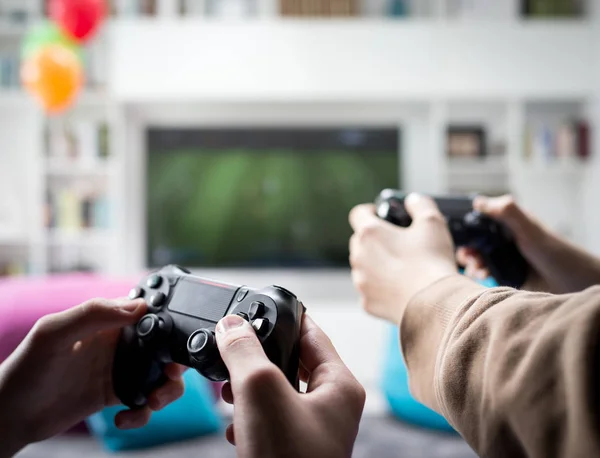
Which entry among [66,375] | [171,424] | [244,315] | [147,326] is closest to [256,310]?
[244,315]

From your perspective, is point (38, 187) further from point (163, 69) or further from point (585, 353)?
point (585, 353)

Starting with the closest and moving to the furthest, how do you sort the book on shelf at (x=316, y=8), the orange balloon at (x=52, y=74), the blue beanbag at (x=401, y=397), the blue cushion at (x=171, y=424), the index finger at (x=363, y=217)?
the index finger at (x=363, y=217) < the blue cushion at (x=171, y=424) < the blue beanbag at (x=401, y=397) < the orange balloon at (x=52, y=74) < the book on shelf at (x=316, y=8)

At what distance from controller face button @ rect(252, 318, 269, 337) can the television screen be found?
2.94 metres

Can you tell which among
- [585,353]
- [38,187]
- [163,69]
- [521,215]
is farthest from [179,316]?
[38,187]

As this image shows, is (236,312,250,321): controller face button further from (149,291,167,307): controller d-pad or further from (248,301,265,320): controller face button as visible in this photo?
(149,291,167,307): controller d-pad

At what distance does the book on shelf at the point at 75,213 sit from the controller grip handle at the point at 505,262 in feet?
9.04

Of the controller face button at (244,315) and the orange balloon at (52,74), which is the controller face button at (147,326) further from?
the orange balloon at (52,74)

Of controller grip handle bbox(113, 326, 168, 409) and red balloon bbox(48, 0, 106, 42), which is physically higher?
red balloon bbox(48, 0, 106, 42)

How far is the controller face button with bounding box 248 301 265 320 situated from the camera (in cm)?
38

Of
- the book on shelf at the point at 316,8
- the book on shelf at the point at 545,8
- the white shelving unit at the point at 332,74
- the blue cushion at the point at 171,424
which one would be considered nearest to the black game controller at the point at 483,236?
the blue cushion at the point at 171,424

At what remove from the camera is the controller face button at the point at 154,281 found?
49cm

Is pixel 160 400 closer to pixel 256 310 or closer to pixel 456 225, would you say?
pixel 256 310

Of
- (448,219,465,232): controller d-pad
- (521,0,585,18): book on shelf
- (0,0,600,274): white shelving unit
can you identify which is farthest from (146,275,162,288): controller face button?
(521,0,585,18): book on shelf

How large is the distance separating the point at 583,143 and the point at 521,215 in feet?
9.38
